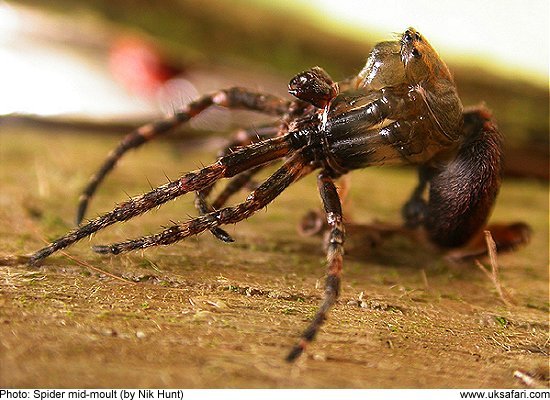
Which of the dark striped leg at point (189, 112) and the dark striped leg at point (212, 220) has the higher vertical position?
the dark striped leg at point (189, 112)

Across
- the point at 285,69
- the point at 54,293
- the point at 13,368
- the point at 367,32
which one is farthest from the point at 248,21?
the point at 13,368

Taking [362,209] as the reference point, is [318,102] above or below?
above

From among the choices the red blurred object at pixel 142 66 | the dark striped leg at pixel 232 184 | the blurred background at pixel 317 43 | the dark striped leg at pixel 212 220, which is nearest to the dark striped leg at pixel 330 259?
the dark striped leg at pixel 212 220

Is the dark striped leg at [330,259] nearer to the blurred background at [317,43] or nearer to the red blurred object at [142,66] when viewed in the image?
the blurred background at [317,43]

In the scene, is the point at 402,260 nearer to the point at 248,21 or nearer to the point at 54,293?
the point at 54,293

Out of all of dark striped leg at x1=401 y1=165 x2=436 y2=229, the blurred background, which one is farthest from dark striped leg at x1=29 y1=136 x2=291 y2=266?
the blurred background

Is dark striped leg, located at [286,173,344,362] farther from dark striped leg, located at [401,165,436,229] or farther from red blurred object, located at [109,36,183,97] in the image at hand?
red blurred object, located at [109,36,183,97]
